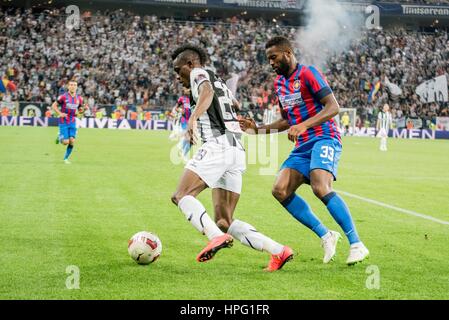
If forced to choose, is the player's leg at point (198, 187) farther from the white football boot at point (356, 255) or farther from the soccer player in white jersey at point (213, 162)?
the white football boot at point (356, 255)

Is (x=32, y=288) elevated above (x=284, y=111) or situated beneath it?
situated beneath

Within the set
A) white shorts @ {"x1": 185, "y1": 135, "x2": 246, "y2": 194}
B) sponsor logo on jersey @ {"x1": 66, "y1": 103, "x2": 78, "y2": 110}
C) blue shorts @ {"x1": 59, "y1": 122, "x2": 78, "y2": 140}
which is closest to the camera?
white shorts @ {"x1": 185, "y1": 135, "x2": 246, "y2": 194}

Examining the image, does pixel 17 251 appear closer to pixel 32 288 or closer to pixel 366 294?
pixel 32 288

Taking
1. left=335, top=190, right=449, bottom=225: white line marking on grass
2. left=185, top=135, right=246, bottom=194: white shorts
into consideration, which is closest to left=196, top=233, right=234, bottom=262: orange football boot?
left=185, top=135, right=246, bottom=194: white shorts

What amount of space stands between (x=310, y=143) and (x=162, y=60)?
4539 centimetres

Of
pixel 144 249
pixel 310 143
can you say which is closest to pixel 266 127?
pixel 310 143

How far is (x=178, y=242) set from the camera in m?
8.27

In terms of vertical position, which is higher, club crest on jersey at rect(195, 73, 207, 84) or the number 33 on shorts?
club crest on jersey at rect(195, 73, 207, 84)

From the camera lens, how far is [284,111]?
7.82 meters

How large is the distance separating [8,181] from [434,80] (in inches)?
1721

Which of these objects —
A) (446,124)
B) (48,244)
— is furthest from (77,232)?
(446,124)

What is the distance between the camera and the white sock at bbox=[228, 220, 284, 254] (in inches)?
262

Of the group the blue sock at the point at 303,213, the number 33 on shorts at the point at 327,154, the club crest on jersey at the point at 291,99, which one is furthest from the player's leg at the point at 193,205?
the club crest on jersey at the point at 291,99

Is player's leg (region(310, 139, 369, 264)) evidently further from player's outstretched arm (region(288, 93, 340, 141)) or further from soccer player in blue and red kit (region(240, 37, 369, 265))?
player's outstretched arm (region(288, 93, 340, 141))
